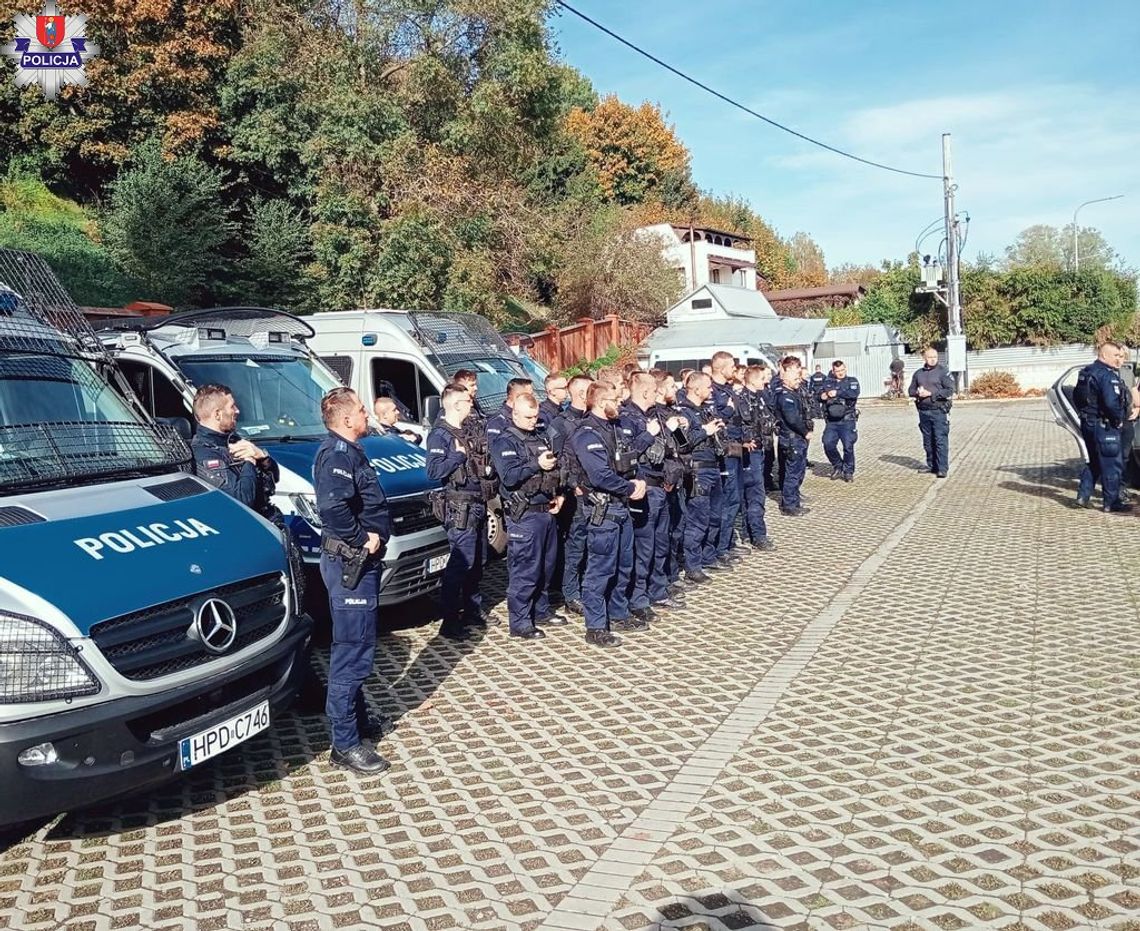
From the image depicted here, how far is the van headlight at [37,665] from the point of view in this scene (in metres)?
3.77

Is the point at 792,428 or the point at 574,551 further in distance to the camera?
the point at 792,428

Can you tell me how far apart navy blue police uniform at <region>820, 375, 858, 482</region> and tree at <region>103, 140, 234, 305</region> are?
1464 centimetres

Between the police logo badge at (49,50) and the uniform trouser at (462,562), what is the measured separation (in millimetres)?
22211

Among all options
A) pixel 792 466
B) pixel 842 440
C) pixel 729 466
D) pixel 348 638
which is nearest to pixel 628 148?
pixel 842 440

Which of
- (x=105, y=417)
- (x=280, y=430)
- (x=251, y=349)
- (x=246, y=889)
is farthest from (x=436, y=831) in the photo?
(x=251, y=349)

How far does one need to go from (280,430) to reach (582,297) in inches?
1279

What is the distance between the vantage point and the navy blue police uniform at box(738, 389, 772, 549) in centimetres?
1047

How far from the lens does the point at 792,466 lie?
12.8m

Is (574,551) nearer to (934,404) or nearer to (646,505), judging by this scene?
(646,505)

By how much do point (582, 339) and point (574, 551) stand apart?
26.9m

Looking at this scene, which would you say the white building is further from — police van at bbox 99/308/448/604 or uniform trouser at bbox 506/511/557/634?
uniform trouser at bbox 506/511/557/634

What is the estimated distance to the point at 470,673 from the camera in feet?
22.4

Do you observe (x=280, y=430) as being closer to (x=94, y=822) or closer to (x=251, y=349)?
(x=251, y=349)

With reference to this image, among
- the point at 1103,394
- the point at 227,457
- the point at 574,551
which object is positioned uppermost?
the point at 227,457
